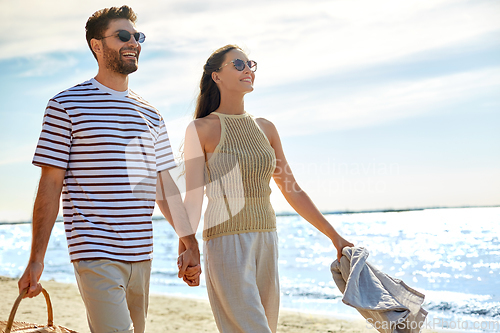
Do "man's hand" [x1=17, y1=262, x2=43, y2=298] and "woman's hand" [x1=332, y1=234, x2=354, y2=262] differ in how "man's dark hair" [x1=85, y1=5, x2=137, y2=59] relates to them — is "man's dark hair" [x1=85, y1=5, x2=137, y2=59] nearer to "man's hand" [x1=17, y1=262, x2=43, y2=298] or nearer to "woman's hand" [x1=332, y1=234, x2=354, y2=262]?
"man's hand" [x1=17, y1=262, x2=43, y2=298]

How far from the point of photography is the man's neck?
2758mm

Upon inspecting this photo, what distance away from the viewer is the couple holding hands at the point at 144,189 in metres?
2.46

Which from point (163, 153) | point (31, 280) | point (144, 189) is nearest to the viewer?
point (31, 280)

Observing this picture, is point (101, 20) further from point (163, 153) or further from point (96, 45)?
point (163, 153)

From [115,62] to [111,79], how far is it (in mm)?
98

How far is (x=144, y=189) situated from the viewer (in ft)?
8.83

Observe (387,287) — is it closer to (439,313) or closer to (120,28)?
(120,28)

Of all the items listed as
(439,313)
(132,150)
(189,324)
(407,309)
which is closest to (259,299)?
(407,309)

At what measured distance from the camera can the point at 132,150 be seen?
8.82ft

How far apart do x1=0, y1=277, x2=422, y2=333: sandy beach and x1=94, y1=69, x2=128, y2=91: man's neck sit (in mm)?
5627

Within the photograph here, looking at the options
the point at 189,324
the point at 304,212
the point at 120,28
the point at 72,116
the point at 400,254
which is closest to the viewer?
the point at 72,116

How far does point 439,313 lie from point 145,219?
8335 millimetres

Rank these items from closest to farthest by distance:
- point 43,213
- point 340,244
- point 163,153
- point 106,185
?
1. point 43,213
2. point 106,185
3. point 163,153
4. point 340,244

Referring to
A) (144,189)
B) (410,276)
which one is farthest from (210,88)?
(410,276)
